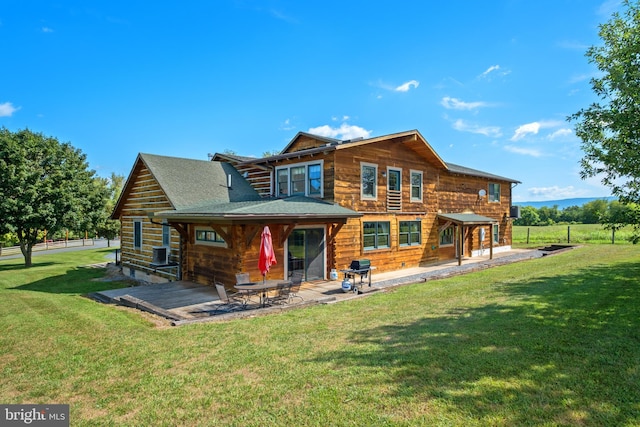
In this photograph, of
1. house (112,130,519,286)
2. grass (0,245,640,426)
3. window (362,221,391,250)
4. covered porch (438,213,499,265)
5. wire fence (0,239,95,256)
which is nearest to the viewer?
grass (0,245,640,426)

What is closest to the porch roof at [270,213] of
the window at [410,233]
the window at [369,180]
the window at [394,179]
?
the window at [369,180]

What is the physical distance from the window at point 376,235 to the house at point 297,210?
5cm

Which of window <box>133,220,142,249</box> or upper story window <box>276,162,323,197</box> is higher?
upper story window <box>276,162,323,197</box>

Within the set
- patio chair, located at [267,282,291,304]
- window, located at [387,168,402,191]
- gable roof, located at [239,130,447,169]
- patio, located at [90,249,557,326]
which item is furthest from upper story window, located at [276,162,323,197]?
patio chair, located at [267,282,291,304]

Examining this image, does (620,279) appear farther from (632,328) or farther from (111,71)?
(111,71)

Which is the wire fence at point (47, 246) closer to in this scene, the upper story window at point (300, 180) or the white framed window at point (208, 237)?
the white framed window at point (208, 237)

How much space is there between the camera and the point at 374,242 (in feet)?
51.4

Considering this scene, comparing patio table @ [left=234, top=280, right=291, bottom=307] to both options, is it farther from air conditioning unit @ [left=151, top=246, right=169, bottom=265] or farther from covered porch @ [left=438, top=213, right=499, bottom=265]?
covered porch @ [left=438, top=213, right=499, bottom=265]

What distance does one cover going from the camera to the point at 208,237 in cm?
1299

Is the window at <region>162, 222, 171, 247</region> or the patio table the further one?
the window at <region>162, 222, 171, 247</region>

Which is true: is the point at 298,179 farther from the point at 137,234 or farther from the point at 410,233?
the point at 137,234

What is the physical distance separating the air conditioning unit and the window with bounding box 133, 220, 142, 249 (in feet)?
10.2

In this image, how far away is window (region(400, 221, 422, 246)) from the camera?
17.1 meters

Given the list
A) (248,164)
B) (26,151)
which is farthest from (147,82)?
(26,151)
